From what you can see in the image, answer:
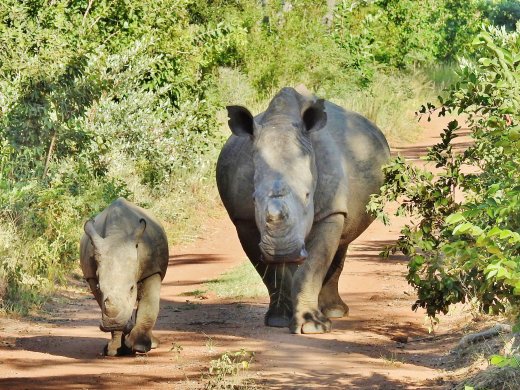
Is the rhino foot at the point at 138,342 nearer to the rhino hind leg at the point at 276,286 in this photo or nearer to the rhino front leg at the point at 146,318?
the rhino front leg at the point at 146,318

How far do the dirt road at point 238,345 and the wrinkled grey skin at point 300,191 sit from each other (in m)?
0.42

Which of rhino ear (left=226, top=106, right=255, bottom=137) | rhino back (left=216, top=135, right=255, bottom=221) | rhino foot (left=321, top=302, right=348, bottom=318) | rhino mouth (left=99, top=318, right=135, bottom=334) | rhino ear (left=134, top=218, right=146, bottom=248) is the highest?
rhino ear (left=226, top=106, right=255, bottom=137)

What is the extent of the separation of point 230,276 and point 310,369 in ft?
18.6

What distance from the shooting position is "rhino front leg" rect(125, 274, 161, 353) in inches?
403

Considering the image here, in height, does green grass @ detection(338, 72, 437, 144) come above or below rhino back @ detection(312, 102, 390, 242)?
above

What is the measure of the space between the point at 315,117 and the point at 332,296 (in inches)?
86.7

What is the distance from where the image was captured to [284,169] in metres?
10.1

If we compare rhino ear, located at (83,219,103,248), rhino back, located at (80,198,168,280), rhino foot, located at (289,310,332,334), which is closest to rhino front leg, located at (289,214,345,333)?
rhino foot, located at (289,310,332,334)

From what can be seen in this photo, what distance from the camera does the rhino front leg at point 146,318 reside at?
10.2m

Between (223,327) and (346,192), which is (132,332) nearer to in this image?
(223,327)

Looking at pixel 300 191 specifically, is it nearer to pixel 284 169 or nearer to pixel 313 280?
pixel 284 169

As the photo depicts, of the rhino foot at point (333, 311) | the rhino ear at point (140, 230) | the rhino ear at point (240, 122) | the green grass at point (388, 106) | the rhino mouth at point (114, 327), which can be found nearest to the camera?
the rhino mouth at point (114, 327)

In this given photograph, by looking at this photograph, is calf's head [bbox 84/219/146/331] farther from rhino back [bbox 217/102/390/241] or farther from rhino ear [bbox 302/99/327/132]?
rhino ear [bbox 302/99/327/132]

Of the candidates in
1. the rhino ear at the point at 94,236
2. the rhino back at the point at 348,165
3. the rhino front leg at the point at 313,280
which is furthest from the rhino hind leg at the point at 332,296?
the rhino ear at the point at 94,236
